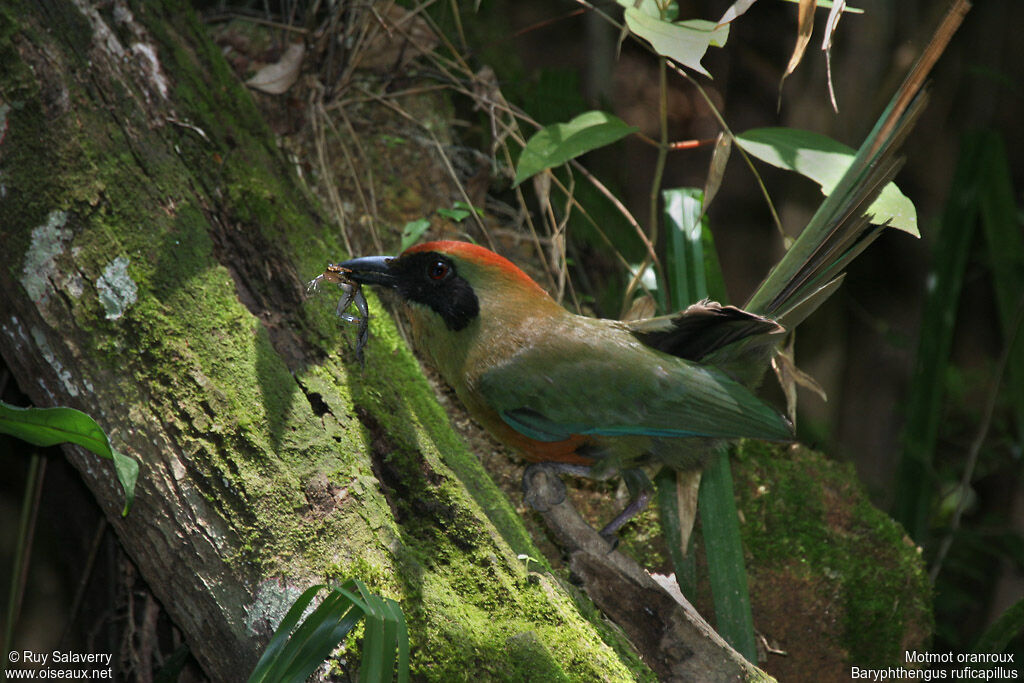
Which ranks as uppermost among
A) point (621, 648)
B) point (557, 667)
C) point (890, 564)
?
point (557, 667)

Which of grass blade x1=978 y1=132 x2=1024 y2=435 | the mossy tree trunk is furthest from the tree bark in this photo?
grass blade x1=978 y1=132 x2=1024 y2=435

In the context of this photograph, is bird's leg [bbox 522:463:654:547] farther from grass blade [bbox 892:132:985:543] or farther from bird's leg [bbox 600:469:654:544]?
grass blade [bbox 892:132:985:543]

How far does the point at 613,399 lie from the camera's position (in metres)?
2.63

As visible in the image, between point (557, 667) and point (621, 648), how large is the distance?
0.32 meters

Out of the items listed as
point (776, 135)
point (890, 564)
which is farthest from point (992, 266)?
point (776, 135)

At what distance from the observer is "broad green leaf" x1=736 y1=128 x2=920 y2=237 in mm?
2477

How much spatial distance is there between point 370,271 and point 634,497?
1195 mm

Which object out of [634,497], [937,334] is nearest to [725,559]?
[634,497]

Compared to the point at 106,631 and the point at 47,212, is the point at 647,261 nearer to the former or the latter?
the point at 47,212

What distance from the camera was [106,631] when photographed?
3248 millimetres

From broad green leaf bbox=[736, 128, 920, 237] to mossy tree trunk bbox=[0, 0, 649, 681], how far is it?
4.54ft

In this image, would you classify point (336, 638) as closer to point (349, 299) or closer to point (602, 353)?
point (349, 299)

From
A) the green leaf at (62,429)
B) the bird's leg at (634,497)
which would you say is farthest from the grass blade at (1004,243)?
the green leaf at (62,429)

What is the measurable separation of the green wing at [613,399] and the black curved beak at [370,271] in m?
0.44
